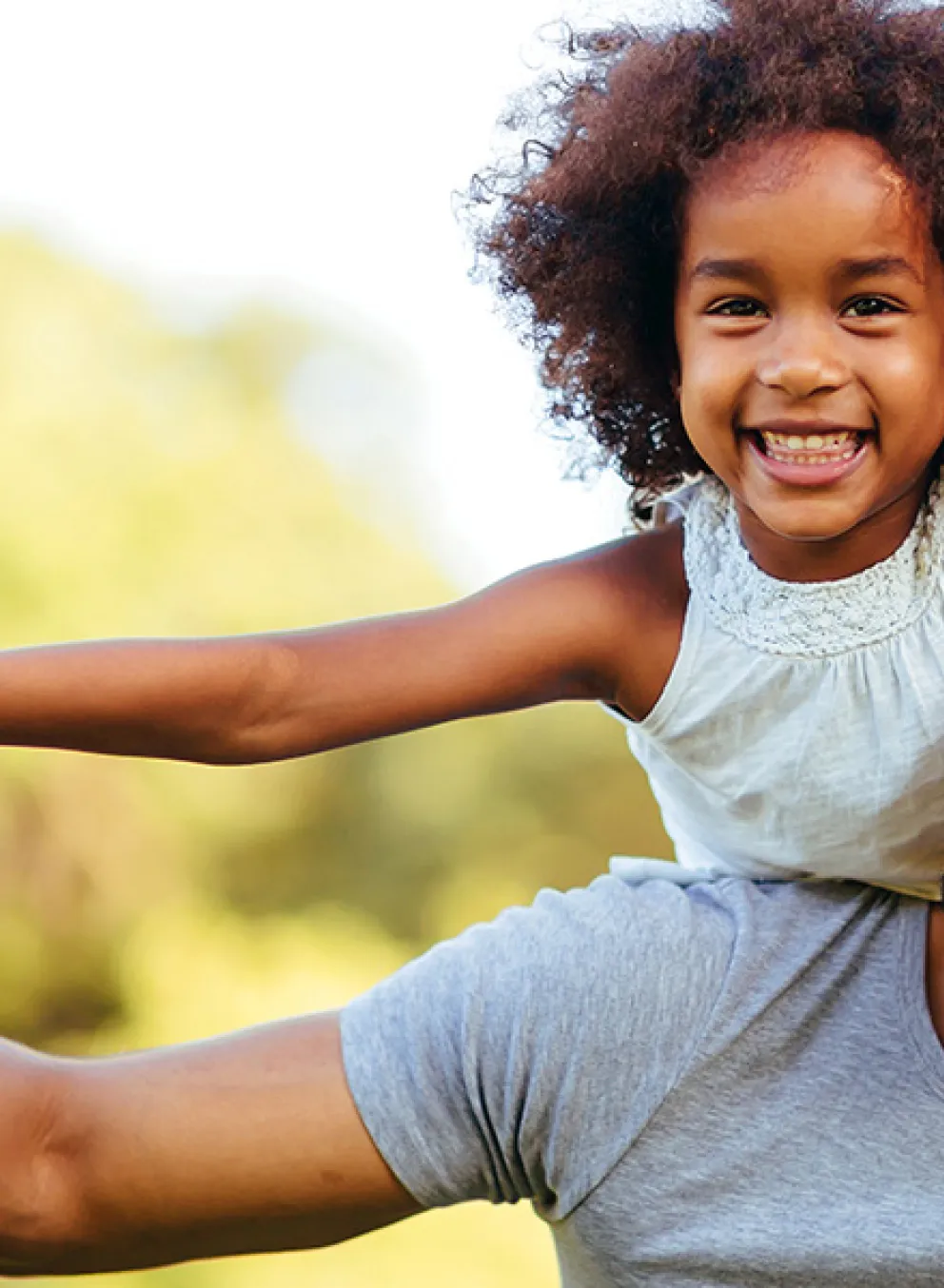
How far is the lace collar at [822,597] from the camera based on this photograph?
168 centimetres

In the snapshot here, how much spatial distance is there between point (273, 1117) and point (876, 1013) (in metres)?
0.50

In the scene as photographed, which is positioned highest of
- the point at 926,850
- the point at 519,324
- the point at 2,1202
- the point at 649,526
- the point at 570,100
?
the point at 570,100

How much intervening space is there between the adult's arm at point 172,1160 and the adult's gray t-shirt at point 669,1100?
0.04 m

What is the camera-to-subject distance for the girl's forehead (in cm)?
157

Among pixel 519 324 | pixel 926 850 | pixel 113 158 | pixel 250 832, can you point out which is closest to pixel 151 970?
pixel 250 832

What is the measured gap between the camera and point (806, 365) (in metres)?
1.55

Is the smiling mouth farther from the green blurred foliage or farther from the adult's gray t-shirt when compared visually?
the green blurred foliage

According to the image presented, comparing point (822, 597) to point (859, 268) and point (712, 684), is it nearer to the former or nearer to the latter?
point (712, 684)

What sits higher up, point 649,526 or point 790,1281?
point 649,526

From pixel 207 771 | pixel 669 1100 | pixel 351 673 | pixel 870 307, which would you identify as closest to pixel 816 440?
pixel 870 307

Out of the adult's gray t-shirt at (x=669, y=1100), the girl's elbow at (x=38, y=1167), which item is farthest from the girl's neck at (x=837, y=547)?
the girl's elbow at (x=38, y=1167)

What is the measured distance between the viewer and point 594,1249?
1500mm

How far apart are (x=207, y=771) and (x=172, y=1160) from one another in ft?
13.5

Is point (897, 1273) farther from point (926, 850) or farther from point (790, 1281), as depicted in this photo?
point (926, 850)
